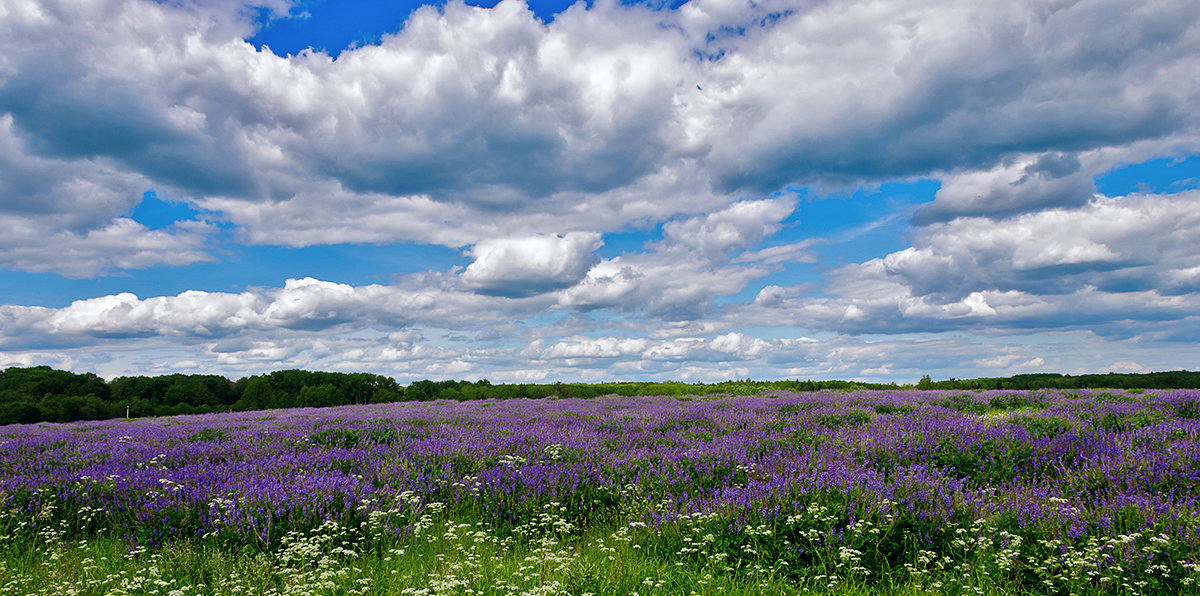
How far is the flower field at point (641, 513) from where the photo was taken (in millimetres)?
4375

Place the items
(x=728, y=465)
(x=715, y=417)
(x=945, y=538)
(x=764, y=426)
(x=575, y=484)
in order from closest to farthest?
(x=945, y=538) → (x=575, y=484) → (x=728, y=465) → (x=764, y=426) → (x=715, y=417)

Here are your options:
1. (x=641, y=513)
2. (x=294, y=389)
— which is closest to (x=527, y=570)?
(x=641, y=513)

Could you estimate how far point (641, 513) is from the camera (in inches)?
223

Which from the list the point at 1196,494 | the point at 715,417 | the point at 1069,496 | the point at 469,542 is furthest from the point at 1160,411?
the point at 469,542

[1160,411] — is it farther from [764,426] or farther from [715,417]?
[715,417]

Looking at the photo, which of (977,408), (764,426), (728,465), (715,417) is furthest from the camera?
(977,408)

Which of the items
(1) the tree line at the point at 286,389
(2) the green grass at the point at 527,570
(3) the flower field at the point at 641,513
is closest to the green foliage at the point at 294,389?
(1) the tree line at the point at 286,389

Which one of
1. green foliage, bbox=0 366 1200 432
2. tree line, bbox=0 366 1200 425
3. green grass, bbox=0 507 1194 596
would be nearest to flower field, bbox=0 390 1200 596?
green grass, bbox=0 507 1194 596

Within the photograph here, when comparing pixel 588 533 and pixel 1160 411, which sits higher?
pixel 1160 411

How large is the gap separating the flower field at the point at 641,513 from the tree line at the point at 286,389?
63.2 feet

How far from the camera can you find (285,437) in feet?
33.5

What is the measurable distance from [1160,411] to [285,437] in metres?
14.6

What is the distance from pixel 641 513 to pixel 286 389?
60.5 metres

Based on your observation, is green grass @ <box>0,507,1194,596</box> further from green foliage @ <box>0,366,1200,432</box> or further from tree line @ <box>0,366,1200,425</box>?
tree line @ <box>0,366,1200,425</box>
